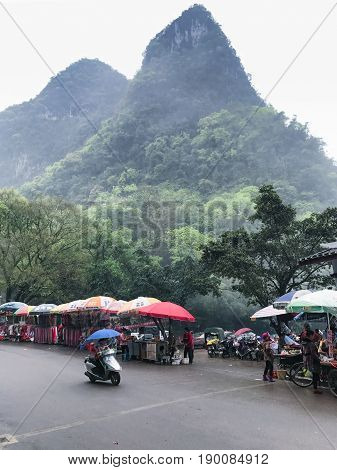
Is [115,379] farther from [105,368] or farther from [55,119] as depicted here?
[55,119]

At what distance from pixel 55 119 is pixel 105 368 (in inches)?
6845

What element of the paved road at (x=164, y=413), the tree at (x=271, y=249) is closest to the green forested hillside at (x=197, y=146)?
the tree at (x=271, y=249)

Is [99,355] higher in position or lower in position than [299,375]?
higher

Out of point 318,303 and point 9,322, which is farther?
point 9,322

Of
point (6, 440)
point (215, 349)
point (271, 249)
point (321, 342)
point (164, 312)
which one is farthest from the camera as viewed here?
point (271, 249)

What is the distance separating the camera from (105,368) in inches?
437

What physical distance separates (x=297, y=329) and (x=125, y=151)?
310 ft

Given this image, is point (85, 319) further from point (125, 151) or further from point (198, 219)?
point (125, 151)

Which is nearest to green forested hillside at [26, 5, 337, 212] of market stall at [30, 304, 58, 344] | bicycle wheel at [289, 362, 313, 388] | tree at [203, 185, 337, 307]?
market stall at [30, 304, 58, 344]

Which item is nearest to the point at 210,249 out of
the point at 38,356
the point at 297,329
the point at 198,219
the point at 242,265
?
the point at 242,265

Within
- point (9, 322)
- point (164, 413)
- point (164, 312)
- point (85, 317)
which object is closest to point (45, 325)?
point (85, 317)

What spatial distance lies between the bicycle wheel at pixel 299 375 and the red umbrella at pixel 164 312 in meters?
5.10

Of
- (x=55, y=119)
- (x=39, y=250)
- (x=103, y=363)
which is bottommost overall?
(x=103, y=363)

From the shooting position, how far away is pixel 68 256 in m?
36.1
